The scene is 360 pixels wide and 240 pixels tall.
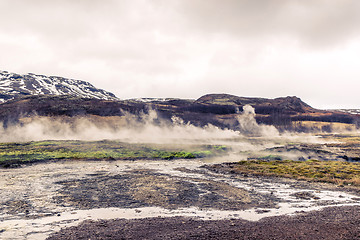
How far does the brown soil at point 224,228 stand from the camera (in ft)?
39.9

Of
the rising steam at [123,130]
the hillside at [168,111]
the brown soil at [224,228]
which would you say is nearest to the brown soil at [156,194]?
the brown soil at [224,228]

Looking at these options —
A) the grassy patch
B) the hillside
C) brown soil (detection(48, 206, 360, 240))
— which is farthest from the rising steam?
brown soil (detection(48, 206, 360, 240))

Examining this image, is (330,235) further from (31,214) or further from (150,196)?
(31,214)

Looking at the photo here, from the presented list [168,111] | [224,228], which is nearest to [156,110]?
[168,111]

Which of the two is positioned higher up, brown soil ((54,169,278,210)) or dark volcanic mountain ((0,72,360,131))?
dark volcanic mountain ((0,72,360,131))

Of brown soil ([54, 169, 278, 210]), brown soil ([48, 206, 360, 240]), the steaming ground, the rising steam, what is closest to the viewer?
brown soil ([48, 206, 360, 240])

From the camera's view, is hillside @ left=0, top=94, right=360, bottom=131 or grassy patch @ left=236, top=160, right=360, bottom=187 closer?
grassy patch @ left=236, top=160, right=360, bottom=187

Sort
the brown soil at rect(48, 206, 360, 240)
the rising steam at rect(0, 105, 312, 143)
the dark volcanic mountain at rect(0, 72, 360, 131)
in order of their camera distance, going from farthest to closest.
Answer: the dark volcanic mountain at rect(0, 72, 360, 131) < the rising steam at rect(0, 105, 312, 143) < the brown soil at rect(48, 206, 360, 240)

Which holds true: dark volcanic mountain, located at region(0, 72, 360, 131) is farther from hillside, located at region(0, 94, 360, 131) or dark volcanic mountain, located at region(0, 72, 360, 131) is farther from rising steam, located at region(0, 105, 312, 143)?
rising steam, located at region(0, 105, 312, 143)

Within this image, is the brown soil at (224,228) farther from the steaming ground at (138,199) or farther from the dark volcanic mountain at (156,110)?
the dark volcanic mountain at (156,110)

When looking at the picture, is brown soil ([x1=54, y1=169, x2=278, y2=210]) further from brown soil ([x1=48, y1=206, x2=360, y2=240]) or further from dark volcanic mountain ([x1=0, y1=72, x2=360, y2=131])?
dark volcanic mountain ([x1=0, y1=72, x2=360, y2=131])

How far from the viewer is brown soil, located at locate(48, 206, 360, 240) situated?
479 inches

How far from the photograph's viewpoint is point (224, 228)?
13281 mm

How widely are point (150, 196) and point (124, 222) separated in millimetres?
6055
